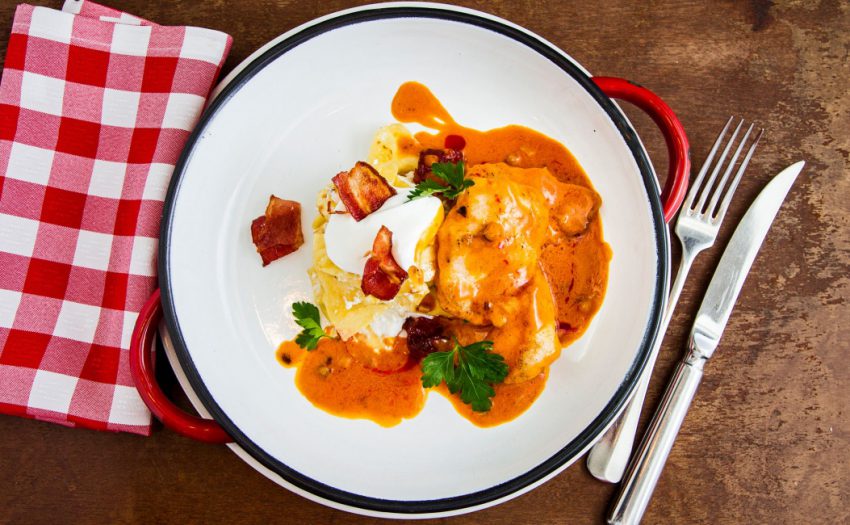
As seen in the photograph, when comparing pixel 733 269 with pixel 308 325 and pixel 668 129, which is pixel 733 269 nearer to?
pixel 668 129

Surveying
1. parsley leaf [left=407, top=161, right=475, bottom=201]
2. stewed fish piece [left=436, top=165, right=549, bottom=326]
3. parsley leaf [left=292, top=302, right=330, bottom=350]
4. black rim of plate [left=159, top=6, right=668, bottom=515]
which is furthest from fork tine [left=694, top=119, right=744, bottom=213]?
parsley leaf [left=292, top=302, right=330, bottom=350]

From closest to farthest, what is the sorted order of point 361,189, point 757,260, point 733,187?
1. point 361,189
2. point 733,187
3. point 757,260

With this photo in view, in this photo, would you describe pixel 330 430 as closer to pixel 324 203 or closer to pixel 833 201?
pixel 324 203

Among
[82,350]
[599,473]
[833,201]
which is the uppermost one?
[833,201]

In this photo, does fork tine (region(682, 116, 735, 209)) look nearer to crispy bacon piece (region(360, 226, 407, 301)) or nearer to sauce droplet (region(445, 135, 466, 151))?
sauce droplet (region(445, 135, 466, 151))

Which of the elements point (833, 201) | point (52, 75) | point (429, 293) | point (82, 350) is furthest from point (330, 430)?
point (833, 201)

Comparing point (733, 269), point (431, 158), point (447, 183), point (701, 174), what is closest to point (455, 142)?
point (431, 158)
